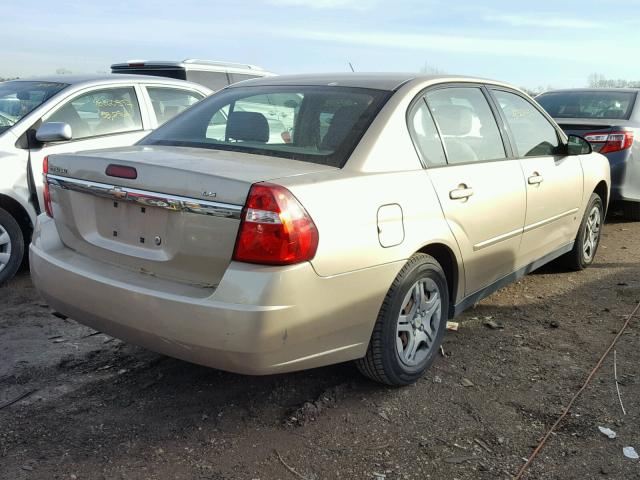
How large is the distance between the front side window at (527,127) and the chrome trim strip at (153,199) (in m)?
2.48

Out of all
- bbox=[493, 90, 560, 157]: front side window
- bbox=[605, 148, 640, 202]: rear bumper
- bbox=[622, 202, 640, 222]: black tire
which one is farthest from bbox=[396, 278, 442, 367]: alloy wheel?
bbox=[622, 202, 640, 222]: black tire

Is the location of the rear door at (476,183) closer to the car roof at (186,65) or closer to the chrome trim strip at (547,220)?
the chrome trim strip at (547,220)

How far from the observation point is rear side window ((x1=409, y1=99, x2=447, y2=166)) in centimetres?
347

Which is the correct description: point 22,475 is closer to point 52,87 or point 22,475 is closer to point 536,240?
point 536,240

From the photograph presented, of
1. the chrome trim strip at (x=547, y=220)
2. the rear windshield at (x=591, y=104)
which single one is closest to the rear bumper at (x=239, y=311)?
the chrome trim strip at (x=547, y=220)

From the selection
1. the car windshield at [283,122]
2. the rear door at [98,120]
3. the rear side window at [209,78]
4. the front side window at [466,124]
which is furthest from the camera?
the rear side window at [209,78]

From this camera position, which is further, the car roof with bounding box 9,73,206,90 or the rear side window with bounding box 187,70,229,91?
the rear side window with bounding box 187,70,229,91

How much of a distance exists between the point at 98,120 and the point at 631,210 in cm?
627

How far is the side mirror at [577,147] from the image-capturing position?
5.02 m

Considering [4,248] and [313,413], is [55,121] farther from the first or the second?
[313,413]

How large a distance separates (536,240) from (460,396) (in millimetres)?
1637

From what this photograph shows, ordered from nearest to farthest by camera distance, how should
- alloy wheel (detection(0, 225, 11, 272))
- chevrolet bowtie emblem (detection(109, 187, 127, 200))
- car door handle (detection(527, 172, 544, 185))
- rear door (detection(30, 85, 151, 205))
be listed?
chevrolet bowtie emblem (detection(109, 187, 127, 200)) < car door handle (detection(527, 172, 544, 185)) < alloy wheel (detection(0, 225, 11, 272)) < rear door (detection(30, 85, 151, 205))

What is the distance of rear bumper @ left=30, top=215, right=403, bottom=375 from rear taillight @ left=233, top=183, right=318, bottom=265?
0.05 meters

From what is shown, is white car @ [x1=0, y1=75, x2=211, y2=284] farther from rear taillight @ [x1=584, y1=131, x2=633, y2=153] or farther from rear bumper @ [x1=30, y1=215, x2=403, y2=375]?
rear taillight @ [x1=584, y1=131, x2=633, y2=153]
